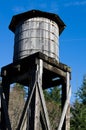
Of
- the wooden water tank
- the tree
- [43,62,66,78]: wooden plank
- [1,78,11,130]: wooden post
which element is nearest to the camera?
[43,62,66,78]: wooden plank

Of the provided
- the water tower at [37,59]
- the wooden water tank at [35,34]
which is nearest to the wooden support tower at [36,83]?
the water tower at [37,59]

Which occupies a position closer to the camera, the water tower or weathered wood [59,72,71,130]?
the water tower

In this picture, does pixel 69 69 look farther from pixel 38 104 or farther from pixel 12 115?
pixel 12 115

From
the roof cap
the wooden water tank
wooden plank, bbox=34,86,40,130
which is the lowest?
wooden plank, bbox=34,86,40,130

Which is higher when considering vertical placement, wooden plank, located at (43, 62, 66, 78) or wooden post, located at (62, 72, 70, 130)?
wooden plank, located at (43, 62, 66, 78)

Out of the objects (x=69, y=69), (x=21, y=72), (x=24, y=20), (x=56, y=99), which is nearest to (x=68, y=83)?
(x=69, y=69)

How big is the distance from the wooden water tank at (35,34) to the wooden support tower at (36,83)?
0.38 m

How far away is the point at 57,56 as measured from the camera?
11547 mm

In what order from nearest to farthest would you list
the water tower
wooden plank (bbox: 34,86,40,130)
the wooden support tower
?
wooden plank (bbox: 34,86,40,130) < the wooden support tower < the water tower

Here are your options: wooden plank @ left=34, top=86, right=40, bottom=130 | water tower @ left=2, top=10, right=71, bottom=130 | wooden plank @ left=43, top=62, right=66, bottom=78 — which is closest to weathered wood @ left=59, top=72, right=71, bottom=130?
water tower @ left=2, top=10, right=71, bottom=130

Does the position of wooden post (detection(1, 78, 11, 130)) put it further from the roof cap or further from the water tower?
the roof cap

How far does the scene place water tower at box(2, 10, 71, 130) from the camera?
34.2 feet

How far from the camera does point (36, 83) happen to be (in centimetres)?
1023

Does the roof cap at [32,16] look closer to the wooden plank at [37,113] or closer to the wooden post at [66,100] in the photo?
the wooden post at [66,100]
